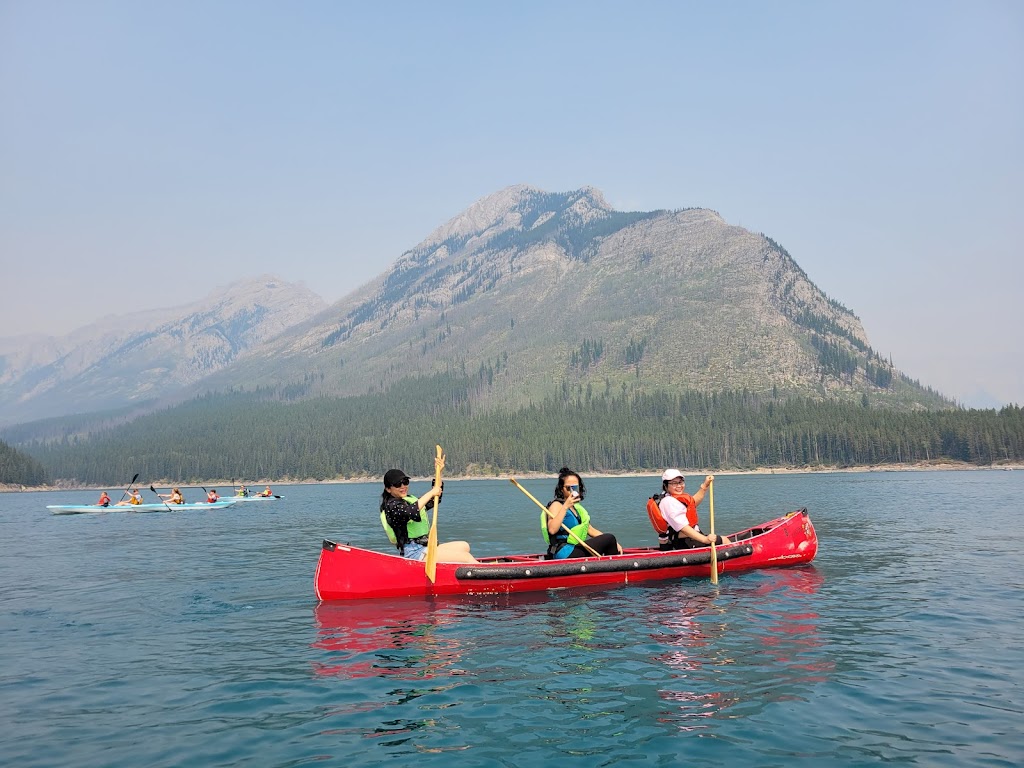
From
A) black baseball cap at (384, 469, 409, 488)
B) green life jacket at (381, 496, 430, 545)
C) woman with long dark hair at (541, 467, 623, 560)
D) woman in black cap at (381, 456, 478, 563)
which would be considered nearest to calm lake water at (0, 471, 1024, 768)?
woman in black cap at (381, 456, 478, 563)

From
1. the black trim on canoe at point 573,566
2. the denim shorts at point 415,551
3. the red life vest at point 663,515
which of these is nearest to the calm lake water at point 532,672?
the black trim on canoe at point 573,566

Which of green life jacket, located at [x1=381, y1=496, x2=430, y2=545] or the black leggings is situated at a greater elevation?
green life jacket, located at [x1=381, y1=496, x2=430, y2=545]

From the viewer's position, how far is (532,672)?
15.3 metres

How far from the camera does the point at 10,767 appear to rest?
35.6 ft

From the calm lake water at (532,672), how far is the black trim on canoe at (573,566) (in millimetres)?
765

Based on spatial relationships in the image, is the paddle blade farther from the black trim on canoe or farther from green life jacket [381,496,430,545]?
the black trim on canoe

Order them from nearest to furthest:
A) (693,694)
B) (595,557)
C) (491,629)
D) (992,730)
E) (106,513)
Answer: (992,730), (693,694), (491,629), (595,557), (106,513)

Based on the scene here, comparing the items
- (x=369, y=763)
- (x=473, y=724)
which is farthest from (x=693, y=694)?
(x=369, y=763)

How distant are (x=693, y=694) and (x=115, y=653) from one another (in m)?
13.6

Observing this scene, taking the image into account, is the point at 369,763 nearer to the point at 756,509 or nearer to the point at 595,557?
the point at 595,557

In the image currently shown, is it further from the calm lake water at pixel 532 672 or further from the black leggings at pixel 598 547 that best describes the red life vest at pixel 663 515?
the calm lake water at pixel 532 672

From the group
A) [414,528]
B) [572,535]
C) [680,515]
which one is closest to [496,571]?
[572,535]

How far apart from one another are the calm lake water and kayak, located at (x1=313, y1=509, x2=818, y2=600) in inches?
20.6

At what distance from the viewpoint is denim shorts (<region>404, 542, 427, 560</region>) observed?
918 inches
